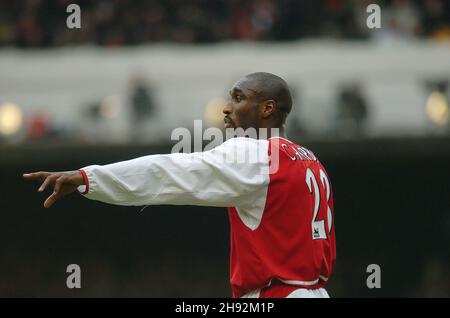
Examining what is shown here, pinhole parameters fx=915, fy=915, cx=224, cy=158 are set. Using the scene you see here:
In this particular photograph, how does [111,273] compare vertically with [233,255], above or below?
below

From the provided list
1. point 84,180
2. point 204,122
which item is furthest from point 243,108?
point 204,122

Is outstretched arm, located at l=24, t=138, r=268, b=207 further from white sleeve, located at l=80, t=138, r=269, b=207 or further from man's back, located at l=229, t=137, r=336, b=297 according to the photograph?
man's back, located at l=229, t=137, r=336, b=297

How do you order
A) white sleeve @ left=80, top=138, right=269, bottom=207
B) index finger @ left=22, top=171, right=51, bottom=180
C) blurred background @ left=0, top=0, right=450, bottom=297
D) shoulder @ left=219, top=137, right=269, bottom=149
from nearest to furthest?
1. index finger @ left=22, top=171, right=51, bottom=180
2. white sleeve @ left=80, top=138, right=269, bottom=207
3. shoulder @ left=219, top=137, right=269, bottom=149
4. blurred background @ left=0, top=0, right=450, bottom=297

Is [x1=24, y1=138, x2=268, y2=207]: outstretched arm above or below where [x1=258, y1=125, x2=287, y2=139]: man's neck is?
below

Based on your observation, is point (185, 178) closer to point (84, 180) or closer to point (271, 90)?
point (84, 180)

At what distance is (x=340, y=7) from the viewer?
59.9ft

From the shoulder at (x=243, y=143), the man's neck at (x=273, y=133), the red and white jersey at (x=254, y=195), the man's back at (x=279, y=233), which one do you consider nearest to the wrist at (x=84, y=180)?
the red and white jersey at (x=254, y=195)

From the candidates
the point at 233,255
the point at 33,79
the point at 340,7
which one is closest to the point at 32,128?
the point at 33,79

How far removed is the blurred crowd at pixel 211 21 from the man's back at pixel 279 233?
1171 cm

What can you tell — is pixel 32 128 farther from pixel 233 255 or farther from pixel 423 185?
pixel 233 255

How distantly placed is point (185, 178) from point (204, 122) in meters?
9.13

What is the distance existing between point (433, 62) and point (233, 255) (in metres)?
11.6

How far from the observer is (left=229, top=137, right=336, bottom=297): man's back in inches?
236

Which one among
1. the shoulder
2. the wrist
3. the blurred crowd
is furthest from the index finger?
the blurred crowd
